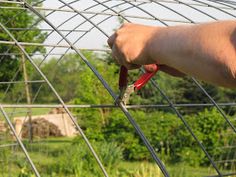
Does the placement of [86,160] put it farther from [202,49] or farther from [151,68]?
[202,49]

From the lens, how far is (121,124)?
1132 cm

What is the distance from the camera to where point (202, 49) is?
138 centimetres

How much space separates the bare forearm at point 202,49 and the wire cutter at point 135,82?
0.36 metres

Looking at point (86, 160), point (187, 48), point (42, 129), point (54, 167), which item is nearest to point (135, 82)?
point (187, 48)

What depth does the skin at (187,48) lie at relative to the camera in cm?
135

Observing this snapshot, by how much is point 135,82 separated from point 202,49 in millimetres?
781

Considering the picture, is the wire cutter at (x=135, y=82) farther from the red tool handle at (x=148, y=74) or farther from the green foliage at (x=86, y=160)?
the green foliage at (x=86, y=160)

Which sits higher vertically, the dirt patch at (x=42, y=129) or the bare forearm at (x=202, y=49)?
the bare forearm at (x=202, y=49)

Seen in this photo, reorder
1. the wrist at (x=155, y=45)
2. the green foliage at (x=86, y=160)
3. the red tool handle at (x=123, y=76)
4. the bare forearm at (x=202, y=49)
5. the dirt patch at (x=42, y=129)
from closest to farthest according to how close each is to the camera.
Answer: the bare forearm at (x=202, y=49)
the wrist at (x=155, y=45)
the red tool handle at (x=123, y=76)
the green foliage at (x=86, y=160)
the dirt patch at (x=42, y=129)

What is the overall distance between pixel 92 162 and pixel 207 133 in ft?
10.4

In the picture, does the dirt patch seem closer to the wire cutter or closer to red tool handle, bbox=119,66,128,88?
the wire cutter

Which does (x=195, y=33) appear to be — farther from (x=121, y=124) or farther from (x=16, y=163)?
(x=121, y=124)

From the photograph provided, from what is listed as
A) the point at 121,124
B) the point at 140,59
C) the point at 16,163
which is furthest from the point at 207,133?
the point at 140,59

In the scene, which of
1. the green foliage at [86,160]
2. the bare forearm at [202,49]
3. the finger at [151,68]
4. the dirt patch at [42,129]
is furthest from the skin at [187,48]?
the dirt patch at [42,129]
